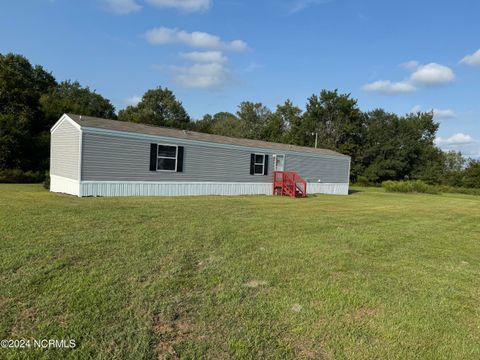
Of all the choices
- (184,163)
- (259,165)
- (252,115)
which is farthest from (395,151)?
(184,163)

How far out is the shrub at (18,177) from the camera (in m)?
17.7

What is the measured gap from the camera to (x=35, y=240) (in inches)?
188

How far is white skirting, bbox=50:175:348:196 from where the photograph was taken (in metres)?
11.7

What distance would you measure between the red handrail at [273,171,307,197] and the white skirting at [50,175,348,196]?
44 centimetres

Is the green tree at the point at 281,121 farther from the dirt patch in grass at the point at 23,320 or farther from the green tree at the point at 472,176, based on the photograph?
the dirt patch in grass at the point at 23,320

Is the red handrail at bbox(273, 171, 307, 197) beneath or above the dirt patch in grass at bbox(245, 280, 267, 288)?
above

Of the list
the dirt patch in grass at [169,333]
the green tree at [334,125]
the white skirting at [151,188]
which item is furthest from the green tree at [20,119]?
the green tree at [334,125]

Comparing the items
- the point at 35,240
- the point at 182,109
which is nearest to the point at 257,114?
the point at 182,109

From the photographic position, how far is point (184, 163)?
1407cm

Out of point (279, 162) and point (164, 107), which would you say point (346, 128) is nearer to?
point (164, 107)

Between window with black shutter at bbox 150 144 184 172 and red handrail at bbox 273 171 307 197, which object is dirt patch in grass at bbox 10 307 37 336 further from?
red handrail at bbox 273 171 307 197

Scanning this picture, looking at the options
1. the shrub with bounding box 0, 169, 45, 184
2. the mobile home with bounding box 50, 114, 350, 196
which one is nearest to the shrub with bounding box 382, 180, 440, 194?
the mobile home with bounding box 50, 114, 350, 196

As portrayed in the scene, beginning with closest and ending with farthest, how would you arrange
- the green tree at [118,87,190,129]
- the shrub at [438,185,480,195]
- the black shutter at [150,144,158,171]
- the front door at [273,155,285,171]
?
the black shutter at [150,144,158,171], the front door at [273,155,285,171], the shrub at [438,185,480,195], the green tree at [118,87,190,129]

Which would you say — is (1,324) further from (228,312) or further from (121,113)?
(121,113)
